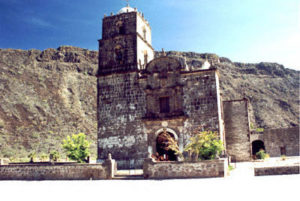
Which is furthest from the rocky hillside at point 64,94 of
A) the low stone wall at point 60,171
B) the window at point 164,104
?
the window at point 164,104

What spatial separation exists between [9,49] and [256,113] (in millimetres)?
57641

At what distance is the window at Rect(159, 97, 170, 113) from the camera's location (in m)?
21.0

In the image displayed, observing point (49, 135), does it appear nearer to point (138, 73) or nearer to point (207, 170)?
point (138, 73)

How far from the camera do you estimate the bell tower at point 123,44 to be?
73.7 feet

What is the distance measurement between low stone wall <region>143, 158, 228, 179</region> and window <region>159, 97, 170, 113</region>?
21.7ft

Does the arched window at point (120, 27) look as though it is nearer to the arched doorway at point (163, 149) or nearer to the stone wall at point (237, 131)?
the arched doorway at point (163, 149)

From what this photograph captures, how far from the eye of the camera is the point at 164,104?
21.1 m

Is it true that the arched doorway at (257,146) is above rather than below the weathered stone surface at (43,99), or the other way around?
below

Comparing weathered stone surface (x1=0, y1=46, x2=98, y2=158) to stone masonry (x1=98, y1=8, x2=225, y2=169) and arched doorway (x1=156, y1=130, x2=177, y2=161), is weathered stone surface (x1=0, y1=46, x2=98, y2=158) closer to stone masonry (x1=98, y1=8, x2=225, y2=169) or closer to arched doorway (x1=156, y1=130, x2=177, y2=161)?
stone masonry (x1=98, y1=8, x2=225, y2=169)

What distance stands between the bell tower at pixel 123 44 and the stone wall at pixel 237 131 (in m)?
8.69

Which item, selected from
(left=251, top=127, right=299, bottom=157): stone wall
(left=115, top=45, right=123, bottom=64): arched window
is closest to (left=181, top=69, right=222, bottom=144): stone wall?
(left=115, top=45, right=123, bottom=64): arched window

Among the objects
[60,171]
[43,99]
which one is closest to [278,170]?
[60,171]

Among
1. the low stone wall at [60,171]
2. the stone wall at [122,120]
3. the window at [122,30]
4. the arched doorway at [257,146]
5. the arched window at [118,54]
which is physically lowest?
the low stone wall at [60,171]

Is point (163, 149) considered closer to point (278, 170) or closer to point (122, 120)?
point (122, 120)
